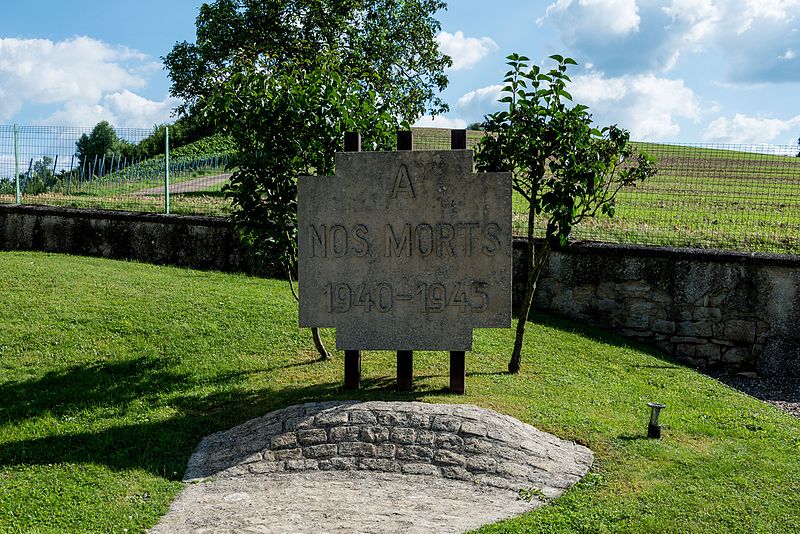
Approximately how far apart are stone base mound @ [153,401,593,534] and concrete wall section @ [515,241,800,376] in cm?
538

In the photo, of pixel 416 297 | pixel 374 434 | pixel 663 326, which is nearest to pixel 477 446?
pixel 374 434

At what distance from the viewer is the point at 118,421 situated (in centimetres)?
755

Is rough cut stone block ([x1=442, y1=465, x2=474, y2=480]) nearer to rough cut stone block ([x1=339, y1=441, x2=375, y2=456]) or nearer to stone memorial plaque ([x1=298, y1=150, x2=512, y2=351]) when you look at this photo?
rough cut stone block ([x1=339, y1=441, x2=375, y2=456])

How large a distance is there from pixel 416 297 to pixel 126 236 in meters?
8.75

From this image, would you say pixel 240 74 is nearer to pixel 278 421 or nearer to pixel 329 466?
pixel 278 421

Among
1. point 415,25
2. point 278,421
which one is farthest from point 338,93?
point 415,25

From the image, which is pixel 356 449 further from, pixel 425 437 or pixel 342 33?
pixel 342 33

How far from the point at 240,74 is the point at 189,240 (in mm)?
5776

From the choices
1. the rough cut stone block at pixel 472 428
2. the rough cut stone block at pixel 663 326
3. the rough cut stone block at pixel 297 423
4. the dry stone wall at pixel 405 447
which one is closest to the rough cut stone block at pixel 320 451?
the dry stone wall at pixel 405 447

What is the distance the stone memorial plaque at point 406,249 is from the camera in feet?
24.3

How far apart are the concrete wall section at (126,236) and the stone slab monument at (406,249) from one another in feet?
20.4

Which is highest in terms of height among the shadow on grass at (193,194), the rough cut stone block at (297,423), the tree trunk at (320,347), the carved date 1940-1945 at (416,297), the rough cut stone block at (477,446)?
the shadow on grass at (193,194)

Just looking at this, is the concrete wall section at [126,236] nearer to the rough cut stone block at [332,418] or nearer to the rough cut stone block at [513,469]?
the rough cut stone block at [332,418]

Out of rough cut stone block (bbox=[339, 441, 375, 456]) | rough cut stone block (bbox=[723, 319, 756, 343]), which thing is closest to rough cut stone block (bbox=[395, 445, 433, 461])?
rough cut stone block (bbox=[339, 441, 375, 456])
